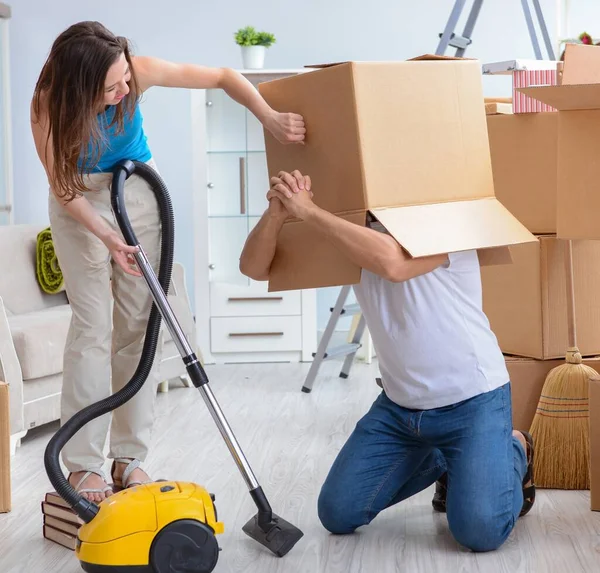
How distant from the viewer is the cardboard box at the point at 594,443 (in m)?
2.37

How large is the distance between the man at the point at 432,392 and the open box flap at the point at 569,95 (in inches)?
16.5

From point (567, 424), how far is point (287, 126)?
1.14 m

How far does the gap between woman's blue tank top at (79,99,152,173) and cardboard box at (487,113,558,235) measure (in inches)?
40.1

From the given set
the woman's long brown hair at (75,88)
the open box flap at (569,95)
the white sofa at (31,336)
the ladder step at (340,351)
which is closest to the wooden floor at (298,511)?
the white sofa at (31,336)

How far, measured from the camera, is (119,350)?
233cm

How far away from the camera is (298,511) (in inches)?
96.0

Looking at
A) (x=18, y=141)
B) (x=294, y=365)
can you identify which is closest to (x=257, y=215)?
(x=294, y=365)

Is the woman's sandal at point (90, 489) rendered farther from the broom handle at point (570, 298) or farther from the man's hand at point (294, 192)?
the broom handle at point (570, 298)


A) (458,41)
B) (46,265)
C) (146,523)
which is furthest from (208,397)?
(46,265)

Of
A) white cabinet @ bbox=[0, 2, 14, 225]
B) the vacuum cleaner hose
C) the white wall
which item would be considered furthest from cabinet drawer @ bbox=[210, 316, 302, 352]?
the vacuum cleaner hose

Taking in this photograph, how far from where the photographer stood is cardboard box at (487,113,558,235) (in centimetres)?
262

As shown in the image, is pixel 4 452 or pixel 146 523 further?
pixel 4 452

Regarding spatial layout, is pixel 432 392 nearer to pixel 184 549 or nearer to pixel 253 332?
pixel 184 549

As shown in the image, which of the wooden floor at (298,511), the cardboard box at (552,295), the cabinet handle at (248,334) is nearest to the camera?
the wooden floor at (298,511)
